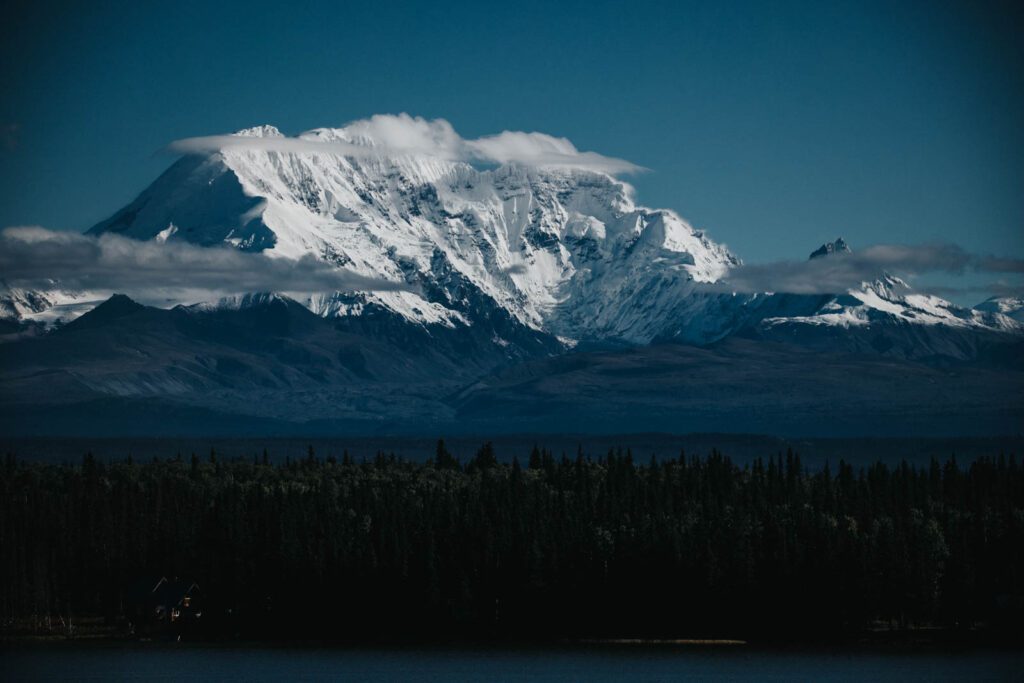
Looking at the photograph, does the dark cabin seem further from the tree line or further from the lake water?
the lake water

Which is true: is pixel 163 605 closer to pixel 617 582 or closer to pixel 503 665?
pixel 617 582

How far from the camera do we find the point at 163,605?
19275 cm

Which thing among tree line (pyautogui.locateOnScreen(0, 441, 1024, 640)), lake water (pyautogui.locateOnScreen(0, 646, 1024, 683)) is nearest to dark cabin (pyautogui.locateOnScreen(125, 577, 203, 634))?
tree line (pyautogui.locateOnScreen(0, 441, 1024, 640))

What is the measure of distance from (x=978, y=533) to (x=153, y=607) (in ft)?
273

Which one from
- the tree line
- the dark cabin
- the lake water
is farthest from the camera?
the dark cabin

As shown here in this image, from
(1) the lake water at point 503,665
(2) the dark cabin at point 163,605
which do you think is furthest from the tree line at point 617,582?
(1) the lake water at point 503,665

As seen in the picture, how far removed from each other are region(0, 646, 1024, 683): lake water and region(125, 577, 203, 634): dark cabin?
13.0 metres

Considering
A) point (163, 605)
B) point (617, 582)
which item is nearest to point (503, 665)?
point (617, 582)

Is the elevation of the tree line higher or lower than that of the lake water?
higher

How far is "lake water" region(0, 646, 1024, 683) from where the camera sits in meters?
153

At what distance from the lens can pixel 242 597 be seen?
7441 inches

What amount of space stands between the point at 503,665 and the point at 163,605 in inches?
1865

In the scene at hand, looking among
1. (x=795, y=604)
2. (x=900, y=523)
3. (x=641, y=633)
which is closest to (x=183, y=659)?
(x=641, y=633)

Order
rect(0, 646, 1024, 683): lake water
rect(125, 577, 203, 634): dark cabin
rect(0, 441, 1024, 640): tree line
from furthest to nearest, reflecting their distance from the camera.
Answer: rect(125, 577, 203, 634): dark cabin → rect(0, 441, 1024, 640): tree line → rect(0, 646, 1024, 683): lake water
